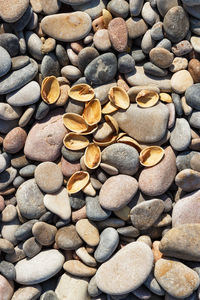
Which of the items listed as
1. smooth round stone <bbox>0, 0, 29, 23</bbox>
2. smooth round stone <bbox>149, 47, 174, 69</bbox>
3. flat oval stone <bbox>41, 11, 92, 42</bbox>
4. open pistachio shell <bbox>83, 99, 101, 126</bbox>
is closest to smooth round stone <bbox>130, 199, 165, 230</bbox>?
open pistachio shell <bbox>83, 99, 101, 126</bbox>

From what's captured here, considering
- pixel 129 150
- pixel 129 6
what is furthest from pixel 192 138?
pixel 129 6

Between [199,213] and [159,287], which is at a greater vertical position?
[199,213]

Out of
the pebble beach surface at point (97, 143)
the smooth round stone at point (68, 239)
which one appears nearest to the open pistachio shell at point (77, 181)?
the pebble beach surface at point (97, 143)

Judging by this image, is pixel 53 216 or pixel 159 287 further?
pixel 53 216

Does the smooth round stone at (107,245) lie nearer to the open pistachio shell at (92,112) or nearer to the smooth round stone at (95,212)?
the smooth round stone at (95,212)

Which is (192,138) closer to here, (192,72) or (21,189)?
(192,72)

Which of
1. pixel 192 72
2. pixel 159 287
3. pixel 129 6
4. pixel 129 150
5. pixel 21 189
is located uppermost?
pixel 129 6
